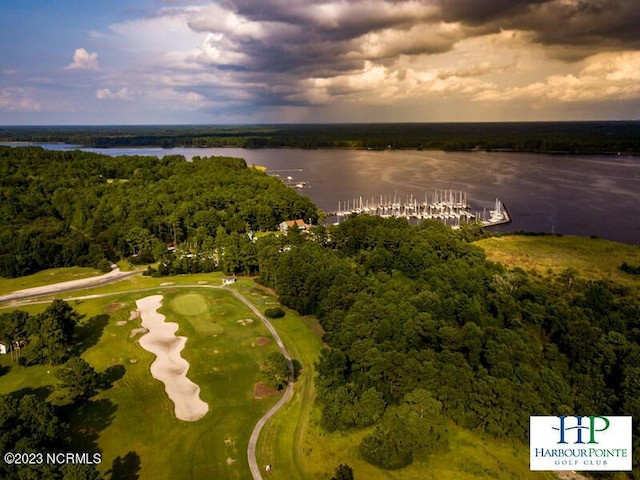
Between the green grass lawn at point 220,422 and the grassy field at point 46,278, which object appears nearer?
the green grass lawn at point 220,422

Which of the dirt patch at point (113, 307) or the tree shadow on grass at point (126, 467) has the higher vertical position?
the dirt patch at point (113, 307)

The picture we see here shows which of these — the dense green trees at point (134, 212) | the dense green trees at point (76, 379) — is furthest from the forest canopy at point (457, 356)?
the dense green trees at point (134, 212)

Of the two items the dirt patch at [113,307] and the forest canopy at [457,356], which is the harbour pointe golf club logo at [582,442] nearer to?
the forest canopy at [457,356]

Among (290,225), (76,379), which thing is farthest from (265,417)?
(290,225)

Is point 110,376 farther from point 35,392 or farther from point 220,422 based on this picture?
point 220,422

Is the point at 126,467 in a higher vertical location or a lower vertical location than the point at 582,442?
lower

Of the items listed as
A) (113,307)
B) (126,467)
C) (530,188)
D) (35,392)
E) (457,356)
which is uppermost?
(530,188)
